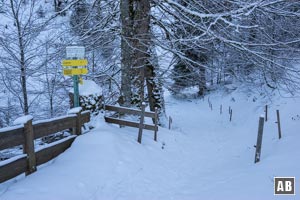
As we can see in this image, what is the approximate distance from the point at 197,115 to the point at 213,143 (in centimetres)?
937

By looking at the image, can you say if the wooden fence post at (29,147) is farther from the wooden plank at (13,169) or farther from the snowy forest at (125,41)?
the snowy forest at (125,41)

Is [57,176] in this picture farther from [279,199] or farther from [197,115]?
[197,115]

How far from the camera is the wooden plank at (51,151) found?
4.40 metres

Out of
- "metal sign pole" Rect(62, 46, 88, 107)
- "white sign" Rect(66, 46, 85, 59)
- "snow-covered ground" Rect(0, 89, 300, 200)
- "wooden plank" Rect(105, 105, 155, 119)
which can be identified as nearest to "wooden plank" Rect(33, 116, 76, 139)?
"snow-covered ground" Rect(0, 89, 300, 200)

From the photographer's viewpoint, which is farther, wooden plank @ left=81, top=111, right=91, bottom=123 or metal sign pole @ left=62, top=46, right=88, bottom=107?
wooden plank @ left=81, top=111, right=91, bottom=123

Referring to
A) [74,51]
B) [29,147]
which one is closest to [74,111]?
[74,51]

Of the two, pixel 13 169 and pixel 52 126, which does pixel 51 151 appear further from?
pixel 13 169

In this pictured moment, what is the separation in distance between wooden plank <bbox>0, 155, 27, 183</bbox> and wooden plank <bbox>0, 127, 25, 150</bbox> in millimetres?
275

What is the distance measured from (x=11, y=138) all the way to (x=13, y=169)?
473mm

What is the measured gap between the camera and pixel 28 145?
13.3 feet

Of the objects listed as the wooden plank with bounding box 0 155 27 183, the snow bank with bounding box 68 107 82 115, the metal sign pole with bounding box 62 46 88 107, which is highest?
the metal sign pole with bounding box 62 46 88 107

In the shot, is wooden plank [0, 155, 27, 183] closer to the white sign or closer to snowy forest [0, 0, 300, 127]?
the white sign

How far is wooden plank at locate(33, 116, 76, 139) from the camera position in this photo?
4316 millimetres

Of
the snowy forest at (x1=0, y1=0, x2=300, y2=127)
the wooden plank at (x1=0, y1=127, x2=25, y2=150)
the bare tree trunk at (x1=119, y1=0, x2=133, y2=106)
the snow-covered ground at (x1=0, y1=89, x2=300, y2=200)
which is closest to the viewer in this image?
the wooden plank at (x1=0, y1=127, x2=25, y2=150)
